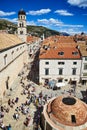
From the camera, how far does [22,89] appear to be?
41375mm

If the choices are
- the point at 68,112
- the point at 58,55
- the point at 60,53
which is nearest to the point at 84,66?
the point at 60,53

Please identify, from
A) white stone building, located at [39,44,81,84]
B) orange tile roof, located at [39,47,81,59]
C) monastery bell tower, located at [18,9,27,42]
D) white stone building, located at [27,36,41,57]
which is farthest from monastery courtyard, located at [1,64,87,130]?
white stone building, located at [27,36,41,57]

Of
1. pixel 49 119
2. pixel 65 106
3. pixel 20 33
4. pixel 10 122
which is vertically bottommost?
pixel 10 122

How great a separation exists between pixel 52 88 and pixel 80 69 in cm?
970

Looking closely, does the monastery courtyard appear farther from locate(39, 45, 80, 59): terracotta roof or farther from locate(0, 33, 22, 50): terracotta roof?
locate(0, 33, 22, 50): terracotta roof

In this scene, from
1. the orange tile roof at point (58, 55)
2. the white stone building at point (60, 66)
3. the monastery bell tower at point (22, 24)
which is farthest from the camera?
the monastery bell tower at point (22, 24)

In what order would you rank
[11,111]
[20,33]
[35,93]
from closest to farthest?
[11,111], [35,93], [20,33]

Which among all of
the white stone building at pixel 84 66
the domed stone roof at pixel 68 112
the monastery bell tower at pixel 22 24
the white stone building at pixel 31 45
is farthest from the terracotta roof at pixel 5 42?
the white stone building at pixel 31 45

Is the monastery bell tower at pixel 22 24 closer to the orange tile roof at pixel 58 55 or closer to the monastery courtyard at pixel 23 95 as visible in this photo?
the monastery courtyard at pixel 23 95

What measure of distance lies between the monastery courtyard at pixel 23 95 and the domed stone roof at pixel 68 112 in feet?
16.2

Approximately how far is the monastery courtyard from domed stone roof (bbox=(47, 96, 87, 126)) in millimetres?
4932

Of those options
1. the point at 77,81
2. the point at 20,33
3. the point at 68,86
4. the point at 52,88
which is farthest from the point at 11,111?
the point at 20,33

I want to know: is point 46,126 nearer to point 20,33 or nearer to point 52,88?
point 52,88

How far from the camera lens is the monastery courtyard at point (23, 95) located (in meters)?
26.5
